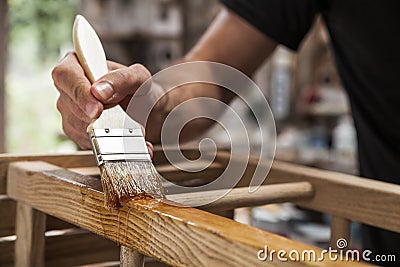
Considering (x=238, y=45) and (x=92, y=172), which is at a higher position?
(x=238, y=45)

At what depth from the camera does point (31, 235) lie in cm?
77

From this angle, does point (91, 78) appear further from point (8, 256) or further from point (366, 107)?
point (366, 107)

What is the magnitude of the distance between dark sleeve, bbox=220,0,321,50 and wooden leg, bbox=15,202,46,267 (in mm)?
660

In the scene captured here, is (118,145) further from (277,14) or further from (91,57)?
(277,14)

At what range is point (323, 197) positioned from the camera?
2.97 feet

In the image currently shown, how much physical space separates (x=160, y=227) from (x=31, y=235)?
0.95 ft

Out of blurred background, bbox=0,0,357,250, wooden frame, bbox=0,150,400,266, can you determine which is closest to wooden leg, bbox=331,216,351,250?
wooden frame, bbox=0,150,400,266

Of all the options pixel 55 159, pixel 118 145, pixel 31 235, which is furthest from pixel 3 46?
pixel 118 145

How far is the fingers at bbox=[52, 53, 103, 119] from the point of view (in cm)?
68

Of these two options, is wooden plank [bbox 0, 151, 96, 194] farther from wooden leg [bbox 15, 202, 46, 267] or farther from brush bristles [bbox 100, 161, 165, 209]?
brush bristles [bbox 100, 161, 165, 209]

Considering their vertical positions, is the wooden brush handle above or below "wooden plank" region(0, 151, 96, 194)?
above

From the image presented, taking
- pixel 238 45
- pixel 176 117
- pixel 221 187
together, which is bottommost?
pixel 221 187

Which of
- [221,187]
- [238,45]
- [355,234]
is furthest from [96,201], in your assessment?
[355,234]

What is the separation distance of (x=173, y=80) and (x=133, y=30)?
243 cm
